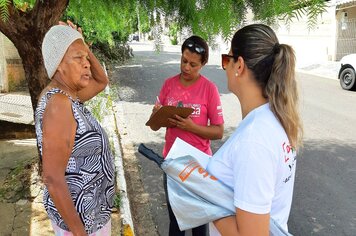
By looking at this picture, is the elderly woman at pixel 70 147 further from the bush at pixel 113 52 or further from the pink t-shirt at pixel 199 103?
the bush at pixel 113 52

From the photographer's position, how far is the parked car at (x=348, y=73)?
11711 millimetres

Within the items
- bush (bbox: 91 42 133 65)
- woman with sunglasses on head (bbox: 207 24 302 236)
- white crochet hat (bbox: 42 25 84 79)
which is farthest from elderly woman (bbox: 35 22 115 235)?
bush (bbox: 91 42 133 65)

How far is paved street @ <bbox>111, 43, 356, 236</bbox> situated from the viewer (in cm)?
402

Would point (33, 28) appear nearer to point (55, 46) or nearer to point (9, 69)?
point (55, 46)

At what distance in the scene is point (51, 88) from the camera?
1.78 m

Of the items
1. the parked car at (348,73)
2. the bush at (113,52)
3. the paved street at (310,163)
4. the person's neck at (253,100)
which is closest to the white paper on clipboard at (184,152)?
the person's neck at (253,100)

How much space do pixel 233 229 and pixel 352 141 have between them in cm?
617

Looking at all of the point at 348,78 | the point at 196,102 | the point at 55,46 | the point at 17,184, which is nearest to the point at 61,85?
the point at 55,46

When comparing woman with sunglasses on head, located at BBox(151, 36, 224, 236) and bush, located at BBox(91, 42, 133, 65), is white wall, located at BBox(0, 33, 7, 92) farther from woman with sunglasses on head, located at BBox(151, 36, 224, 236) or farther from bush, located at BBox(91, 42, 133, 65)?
woman with sunglasses on head, located at BBox(151, 36, 224, 236)

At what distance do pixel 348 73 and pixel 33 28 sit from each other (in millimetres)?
11049

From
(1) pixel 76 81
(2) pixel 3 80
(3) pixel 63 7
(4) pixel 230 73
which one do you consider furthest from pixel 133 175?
(2) pixel 3 80

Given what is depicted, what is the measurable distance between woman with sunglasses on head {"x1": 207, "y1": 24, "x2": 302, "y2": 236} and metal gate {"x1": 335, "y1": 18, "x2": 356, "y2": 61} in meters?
18.4

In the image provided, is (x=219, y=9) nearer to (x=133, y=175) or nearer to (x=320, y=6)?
(x=320, y=6)

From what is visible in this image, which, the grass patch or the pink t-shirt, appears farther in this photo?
the grass patch
